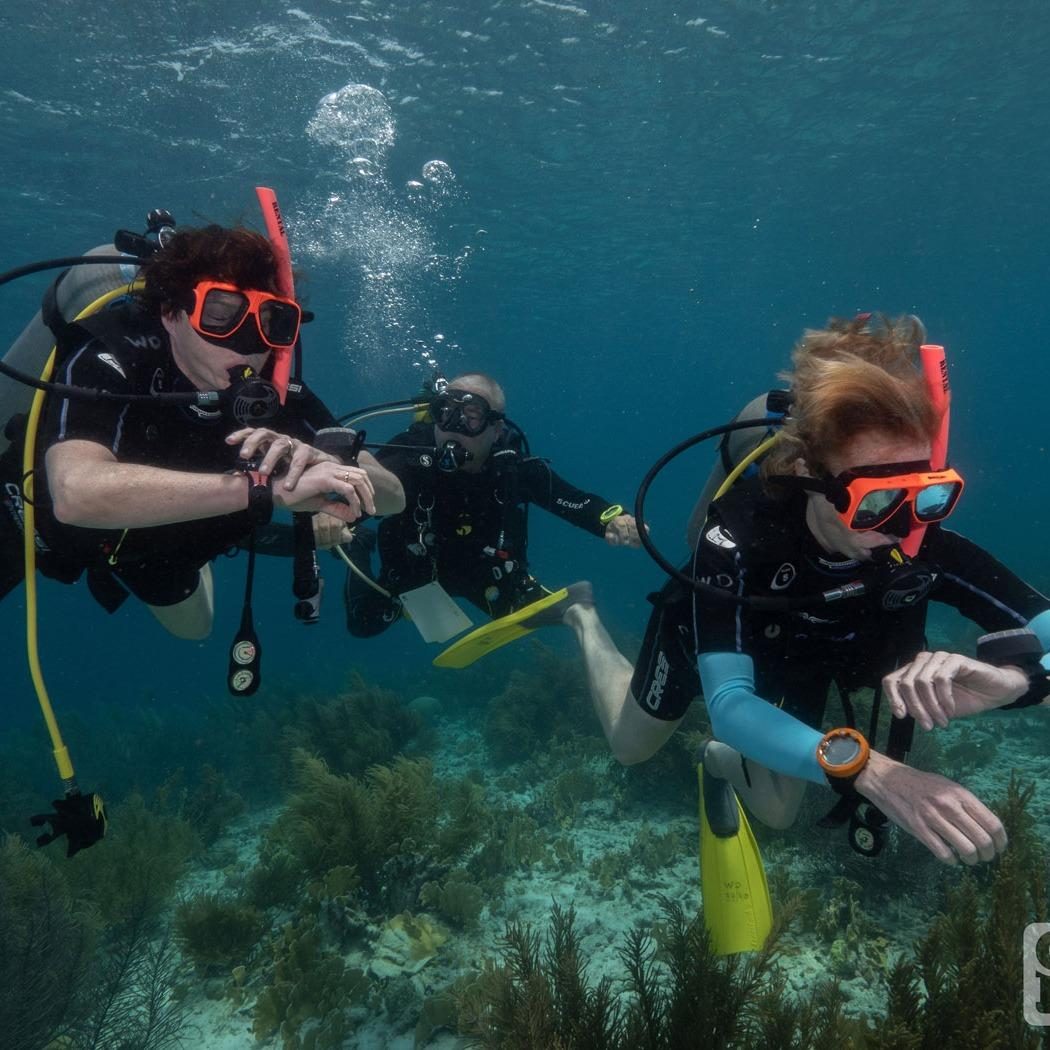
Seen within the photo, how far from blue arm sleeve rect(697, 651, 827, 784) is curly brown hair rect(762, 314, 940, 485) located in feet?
2.83

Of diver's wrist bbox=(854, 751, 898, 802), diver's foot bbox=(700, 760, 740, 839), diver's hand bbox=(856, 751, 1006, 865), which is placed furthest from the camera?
diver's foot bbox=(700, 760, 740, 839)

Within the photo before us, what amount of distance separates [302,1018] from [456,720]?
8.08 metres

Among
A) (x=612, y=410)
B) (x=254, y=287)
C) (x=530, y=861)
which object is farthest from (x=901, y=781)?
(x=612, y=410)

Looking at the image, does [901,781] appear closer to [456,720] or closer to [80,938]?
[80,938]

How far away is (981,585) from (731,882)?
226cm

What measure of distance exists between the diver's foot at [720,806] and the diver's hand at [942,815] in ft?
7.68

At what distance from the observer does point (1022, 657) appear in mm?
2877

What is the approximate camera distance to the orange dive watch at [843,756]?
2.34 metres

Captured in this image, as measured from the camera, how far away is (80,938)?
15.4 ft

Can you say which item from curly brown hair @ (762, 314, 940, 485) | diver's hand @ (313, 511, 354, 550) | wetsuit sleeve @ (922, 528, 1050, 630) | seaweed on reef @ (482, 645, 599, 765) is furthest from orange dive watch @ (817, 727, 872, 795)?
seaweed on reef @ (482, 645, 599, 765)

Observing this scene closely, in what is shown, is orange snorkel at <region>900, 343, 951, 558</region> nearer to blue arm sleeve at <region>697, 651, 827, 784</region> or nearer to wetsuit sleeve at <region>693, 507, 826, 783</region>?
wetsuit sleeve at <region>693, 507, 826, 783</region>

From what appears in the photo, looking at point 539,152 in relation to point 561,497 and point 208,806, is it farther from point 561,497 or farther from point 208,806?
point 208,806

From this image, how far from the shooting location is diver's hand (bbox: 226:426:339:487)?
2627 millimetres

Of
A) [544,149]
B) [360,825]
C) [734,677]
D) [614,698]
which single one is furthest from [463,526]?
[544,149]
